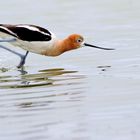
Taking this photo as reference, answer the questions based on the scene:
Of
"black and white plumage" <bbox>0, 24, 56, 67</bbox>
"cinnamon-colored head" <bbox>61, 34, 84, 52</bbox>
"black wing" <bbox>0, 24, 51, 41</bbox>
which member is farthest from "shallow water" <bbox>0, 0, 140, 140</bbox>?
"black wing" <bbox>0, 24, 51, 41</bbox>

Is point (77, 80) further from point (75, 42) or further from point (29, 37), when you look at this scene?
point (75, 42)

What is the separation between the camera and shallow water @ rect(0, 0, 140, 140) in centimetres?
784

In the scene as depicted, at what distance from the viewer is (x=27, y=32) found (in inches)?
448

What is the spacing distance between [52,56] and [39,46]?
13.3 inches

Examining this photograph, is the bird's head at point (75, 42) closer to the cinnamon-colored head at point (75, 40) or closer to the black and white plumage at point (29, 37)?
the cinnamon-colored head at point (75, 40)

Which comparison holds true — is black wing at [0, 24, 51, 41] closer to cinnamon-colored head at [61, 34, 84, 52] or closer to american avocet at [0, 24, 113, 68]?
american avocet at [0, 24, 113, 68]

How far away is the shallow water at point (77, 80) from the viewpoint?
Result: 784cm

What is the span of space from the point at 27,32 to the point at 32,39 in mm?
136

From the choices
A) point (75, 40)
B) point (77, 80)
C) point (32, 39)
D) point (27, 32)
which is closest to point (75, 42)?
point (75, 40)

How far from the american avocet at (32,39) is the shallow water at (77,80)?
183 millimetres

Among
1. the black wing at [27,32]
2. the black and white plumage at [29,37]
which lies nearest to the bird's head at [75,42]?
the black and white plumage at [29,37]

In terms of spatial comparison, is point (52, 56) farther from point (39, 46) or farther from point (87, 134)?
point (87, 134)

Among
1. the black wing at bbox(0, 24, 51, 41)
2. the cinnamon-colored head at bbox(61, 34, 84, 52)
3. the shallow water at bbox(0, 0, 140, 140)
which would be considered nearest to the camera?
the shallow water at bbox(0, 0, 140, 140)

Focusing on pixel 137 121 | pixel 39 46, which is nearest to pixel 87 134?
pixel 137 121
